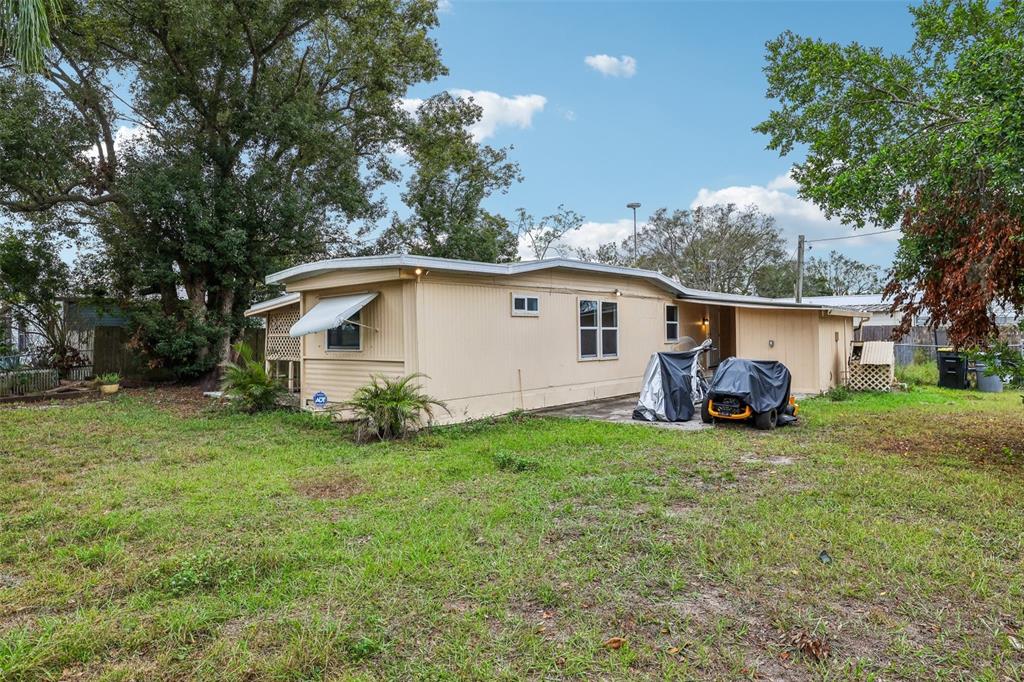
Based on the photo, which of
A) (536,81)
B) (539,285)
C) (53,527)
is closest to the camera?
(53,527)

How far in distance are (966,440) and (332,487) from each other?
7911mm

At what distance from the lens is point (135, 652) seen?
8.32ft

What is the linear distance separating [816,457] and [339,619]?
5.60 m

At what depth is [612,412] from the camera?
976cm

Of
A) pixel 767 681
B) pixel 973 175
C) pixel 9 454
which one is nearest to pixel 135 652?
pixel 767 681

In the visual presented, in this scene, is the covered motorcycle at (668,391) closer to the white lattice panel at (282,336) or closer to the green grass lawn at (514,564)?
the green grass lawn at (514,564)

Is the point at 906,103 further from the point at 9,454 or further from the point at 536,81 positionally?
the point at 9,454

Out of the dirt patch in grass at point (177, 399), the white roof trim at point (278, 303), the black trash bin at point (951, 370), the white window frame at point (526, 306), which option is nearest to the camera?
the white window frame at point (526, 306)

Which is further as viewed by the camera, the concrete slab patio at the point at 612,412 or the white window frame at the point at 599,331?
the white window frame at the point at 599,331

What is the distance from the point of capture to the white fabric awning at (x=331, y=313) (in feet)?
26.0

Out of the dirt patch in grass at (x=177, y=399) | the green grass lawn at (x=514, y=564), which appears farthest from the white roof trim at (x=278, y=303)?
the green grass lawn at (x=514, y=564)

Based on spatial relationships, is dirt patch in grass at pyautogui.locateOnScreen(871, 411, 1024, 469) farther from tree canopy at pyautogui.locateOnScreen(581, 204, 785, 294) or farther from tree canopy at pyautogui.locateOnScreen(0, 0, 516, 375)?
tree canopy at pyautogui.locateOnScreen(581, 204, 785, 294)

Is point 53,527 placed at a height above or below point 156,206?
below

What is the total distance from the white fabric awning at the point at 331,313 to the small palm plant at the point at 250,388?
1807mm
